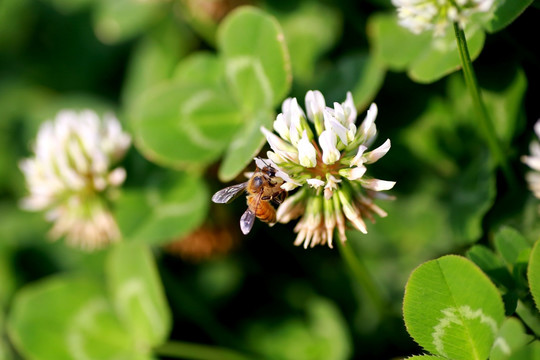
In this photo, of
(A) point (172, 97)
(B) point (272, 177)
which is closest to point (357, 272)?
(B) point (272, 177)

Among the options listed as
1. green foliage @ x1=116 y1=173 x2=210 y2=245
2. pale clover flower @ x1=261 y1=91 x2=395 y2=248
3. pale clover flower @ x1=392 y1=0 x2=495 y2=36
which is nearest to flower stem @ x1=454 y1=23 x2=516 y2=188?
pale clover flower @ x1=392 y1=0 x2=495 y2=36

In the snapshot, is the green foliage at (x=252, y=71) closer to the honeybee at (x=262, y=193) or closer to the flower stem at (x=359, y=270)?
the honeybee at (x=262, y=193)

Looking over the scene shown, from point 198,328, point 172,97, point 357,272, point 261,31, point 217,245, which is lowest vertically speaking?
point 198,328

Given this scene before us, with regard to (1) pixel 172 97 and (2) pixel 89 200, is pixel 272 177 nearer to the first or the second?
(1) pixel 172 97

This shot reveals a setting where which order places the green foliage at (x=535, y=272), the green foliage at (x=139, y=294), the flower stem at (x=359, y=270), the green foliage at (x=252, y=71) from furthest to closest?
1. the green foliage at (x=139, y=294)
2. the green foliage at (x=252, y=71)
3. the flower stem at (x=359, y=270)
4. the green foliage at (x=535, y=272)

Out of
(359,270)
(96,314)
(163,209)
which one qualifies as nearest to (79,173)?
(163,209)

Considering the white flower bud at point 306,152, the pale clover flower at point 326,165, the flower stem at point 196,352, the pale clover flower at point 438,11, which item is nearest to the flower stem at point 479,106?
the pale clover flower at point 438,11

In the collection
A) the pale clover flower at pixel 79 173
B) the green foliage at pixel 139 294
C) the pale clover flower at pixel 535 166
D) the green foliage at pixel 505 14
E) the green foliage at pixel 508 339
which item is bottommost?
the green foliage at pixel 139 294
